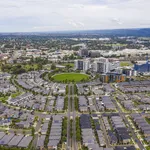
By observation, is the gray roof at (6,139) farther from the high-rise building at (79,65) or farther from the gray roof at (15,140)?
the high-rise building at (79,65)

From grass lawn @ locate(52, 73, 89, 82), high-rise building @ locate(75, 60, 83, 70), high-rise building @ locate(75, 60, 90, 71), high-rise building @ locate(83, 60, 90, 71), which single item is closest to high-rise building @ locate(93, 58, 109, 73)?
high-rise building @ locate(83, 60, 90, 71)

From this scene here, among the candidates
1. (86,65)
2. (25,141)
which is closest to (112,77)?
(86,65)

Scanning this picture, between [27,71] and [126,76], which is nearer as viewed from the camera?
[126,76]

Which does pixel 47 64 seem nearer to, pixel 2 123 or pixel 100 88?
pixel 100 88

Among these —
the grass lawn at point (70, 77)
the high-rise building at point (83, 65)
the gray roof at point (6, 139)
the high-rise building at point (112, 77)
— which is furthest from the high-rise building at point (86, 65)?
the gray roof at point (6, 139)

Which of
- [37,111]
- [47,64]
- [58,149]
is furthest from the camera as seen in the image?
[47,64]

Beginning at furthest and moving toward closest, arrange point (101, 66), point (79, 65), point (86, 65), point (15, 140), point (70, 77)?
1. point (79, 65)
2. point (86, 65)
3. point (101, 66)
4. point (70, 77)
5. point (15, 140)

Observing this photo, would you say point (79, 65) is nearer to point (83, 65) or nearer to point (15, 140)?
point (83, 65)

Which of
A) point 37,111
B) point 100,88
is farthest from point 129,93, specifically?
point 37,111
